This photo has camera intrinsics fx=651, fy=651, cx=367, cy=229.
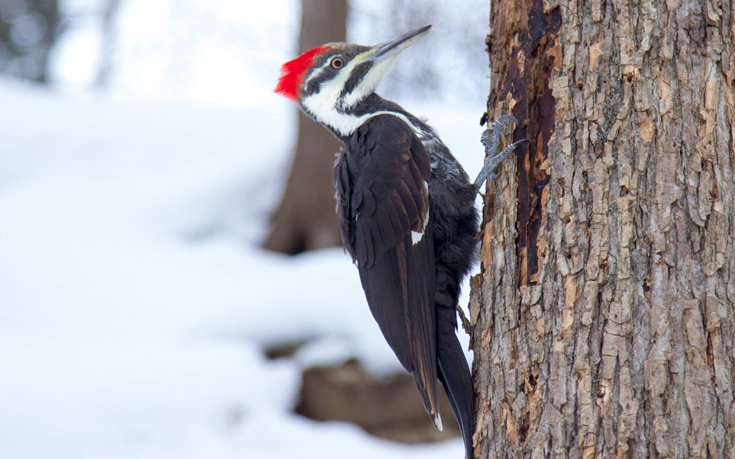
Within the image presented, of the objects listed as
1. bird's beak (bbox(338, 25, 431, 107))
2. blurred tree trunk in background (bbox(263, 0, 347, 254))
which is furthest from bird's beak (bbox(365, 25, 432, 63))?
blurred tree trunk in background (bbox(263, 0, 347, 254))

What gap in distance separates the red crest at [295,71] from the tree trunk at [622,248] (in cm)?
126

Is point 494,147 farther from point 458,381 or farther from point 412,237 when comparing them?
point 458,381

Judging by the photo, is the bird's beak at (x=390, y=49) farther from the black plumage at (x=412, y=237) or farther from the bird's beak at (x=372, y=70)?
the black plumage at (x=412, y=237)

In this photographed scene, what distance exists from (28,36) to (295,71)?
11341 mm

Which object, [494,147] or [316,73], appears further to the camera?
[316,73]

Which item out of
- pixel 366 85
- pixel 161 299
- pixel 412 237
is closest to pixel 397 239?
pixel 412 237

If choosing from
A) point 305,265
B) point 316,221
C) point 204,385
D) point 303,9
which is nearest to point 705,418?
point 204,385

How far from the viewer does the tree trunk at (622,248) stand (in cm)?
137

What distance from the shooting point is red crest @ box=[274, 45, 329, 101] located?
8.98 ft

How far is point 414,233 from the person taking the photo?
7.02 ft

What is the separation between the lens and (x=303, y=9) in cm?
541

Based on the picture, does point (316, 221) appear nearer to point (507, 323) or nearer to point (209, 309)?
point (209, 309)

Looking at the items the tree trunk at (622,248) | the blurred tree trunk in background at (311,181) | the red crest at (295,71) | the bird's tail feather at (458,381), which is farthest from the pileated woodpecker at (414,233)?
the blurred tree trunk in background at (311,181)

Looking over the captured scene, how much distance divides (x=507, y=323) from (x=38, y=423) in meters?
2.97
